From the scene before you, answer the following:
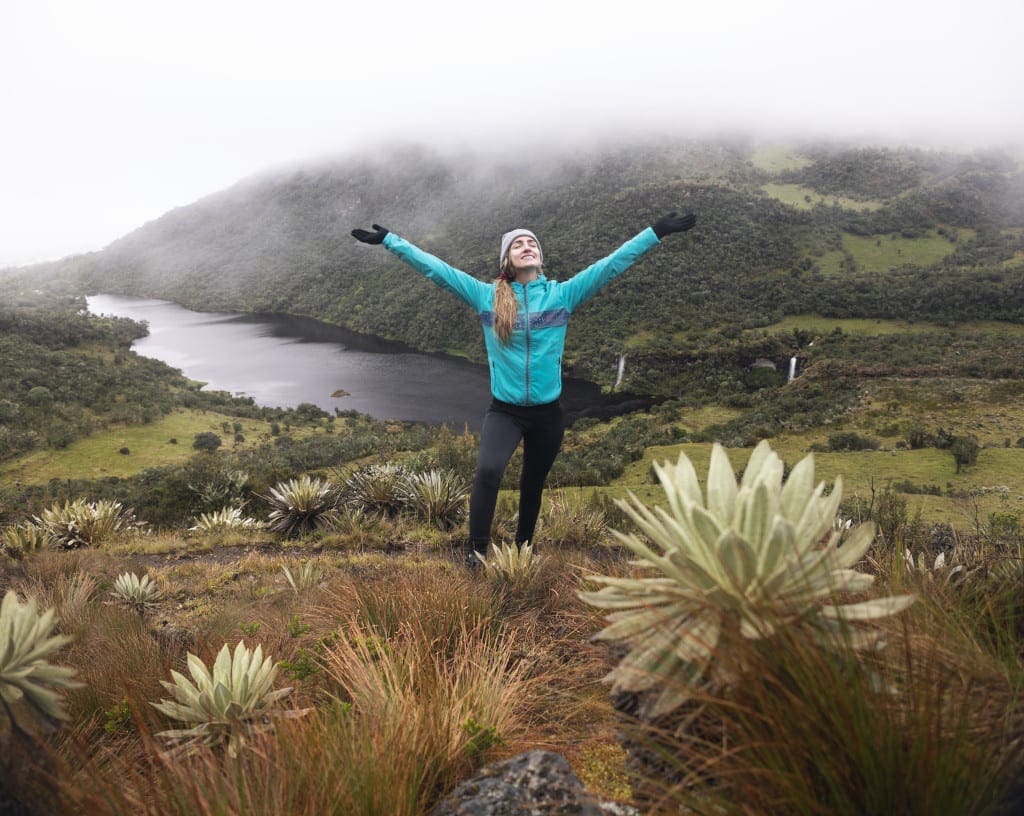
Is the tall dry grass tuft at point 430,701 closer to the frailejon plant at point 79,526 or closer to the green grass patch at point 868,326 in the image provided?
the frailejon plant at point 79,526

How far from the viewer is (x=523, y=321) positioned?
295 centimetres

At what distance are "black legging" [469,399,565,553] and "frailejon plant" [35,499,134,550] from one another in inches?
225

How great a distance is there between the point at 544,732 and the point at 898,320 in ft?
165

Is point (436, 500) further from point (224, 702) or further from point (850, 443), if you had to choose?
point (850, 443)

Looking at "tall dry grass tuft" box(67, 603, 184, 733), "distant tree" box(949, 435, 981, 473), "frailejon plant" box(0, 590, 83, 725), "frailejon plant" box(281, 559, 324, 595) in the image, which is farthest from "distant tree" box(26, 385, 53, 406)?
"distant tree" box(949, 435, 981, 473)

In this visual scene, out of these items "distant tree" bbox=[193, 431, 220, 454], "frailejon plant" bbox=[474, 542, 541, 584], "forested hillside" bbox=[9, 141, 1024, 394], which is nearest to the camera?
"frailejon plant" bbox=[474, 542, 541, 584]

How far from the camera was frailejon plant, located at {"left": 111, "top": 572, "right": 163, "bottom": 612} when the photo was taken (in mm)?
3699

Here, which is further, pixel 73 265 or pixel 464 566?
pixel 73 265

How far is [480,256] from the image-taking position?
72.9m

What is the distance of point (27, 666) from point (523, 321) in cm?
238

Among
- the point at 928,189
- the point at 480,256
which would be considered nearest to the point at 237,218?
the point at 480,256

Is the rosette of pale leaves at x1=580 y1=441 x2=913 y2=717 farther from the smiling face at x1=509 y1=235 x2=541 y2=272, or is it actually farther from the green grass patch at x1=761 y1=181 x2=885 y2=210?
the green grass patch at x1=761 y1=181 x2=885 y2=210

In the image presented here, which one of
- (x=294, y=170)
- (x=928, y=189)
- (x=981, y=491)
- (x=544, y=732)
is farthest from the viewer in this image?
(x=294, y=170)

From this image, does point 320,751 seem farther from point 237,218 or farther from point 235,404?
point 237,218
